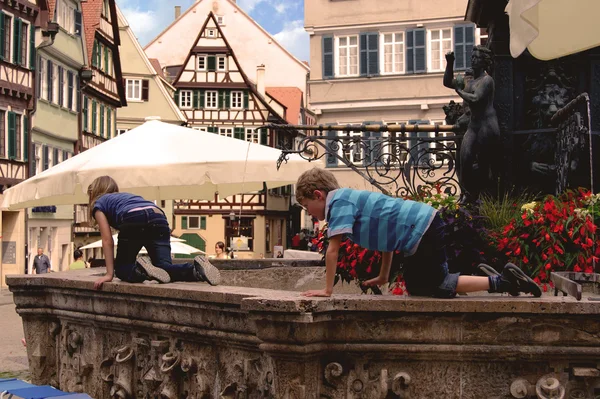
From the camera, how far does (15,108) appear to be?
3784cm

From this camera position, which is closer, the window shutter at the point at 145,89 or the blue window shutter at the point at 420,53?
the blue window shutter at the point at 420,53

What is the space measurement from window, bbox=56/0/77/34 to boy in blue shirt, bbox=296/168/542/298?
38.2 m

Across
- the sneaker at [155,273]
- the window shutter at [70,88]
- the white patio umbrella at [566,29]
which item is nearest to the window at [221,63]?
the window shutter at [70,88]

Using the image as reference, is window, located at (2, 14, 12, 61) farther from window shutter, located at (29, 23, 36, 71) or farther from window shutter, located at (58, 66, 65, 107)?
window shutter, located at (58, 66, 65, 107)

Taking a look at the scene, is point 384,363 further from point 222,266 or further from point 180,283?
point 222,266

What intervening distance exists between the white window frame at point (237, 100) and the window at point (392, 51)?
20029 millimetres

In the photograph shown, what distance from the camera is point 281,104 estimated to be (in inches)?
2803

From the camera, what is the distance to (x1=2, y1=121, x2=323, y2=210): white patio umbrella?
11.6 meters

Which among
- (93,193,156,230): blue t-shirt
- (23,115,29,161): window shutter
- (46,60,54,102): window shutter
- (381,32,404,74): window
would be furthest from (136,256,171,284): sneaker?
(381,32,404,74): window

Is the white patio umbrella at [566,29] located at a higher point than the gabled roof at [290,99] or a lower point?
lower

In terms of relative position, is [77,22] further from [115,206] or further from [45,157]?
[115,206]

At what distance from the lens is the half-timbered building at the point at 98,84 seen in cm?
4616

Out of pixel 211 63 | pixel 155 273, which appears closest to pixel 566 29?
pixel 155 273

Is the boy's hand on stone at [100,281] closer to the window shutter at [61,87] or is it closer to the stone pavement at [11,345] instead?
the stone pavement at [11,345]
